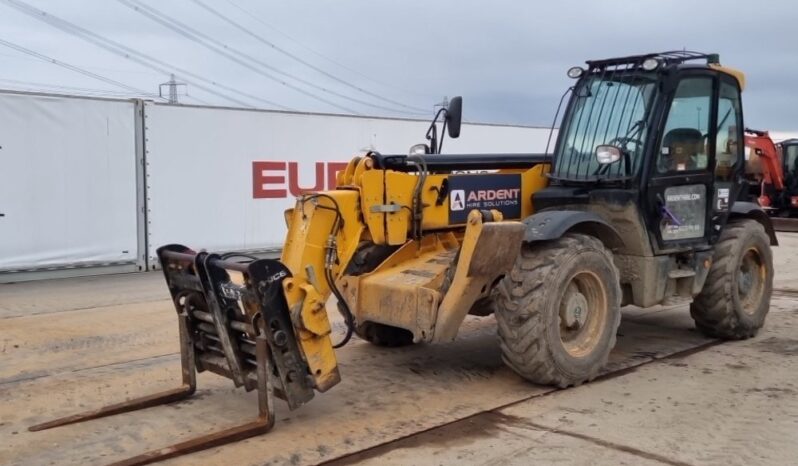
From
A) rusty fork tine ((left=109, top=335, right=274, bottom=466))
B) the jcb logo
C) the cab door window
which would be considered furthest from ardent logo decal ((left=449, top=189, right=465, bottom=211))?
the jcb logo

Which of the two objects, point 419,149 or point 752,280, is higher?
point 419,149

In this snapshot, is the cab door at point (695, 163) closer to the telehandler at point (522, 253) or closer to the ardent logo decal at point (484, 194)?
the telehandler at point (522, 253)

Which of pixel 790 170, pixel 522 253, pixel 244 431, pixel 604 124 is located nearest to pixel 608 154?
pixel 604 124

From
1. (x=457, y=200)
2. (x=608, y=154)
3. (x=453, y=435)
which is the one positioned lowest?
(x=453, y=435)

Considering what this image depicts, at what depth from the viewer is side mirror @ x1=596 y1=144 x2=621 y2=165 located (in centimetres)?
632

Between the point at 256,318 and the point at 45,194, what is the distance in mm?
7415

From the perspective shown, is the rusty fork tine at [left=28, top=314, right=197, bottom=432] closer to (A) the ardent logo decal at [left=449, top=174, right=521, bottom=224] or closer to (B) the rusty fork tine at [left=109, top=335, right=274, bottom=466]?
(B) the rusty fork tine at [left=109, top=335, right=274, bottom=466]

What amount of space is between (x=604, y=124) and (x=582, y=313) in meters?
1.76

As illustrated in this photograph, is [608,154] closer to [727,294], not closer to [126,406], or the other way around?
[727,294]

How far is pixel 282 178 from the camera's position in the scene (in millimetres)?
13641

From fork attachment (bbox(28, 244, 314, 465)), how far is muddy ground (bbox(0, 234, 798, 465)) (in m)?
0.11

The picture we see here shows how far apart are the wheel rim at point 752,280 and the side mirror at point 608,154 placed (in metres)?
2.28

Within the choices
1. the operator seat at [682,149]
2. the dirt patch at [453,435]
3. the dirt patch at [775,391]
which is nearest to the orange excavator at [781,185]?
the operator seat at [682,149]

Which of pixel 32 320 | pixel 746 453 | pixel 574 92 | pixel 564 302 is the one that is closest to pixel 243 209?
pixel 32 320
